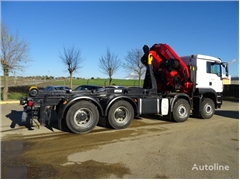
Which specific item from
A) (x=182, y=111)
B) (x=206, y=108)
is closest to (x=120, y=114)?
(x=182, y=111)

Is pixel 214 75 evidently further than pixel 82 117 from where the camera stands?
Yes

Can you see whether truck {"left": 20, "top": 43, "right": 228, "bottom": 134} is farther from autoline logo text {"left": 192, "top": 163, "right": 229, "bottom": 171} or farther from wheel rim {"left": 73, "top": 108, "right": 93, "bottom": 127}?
autoline logo text {"left": 192, "top": 163, "right": 229, "bottom": 171}

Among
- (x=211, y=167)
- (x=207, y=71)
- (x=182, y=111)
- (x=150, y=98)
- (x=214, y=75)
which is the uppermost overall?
(x=207, y=71)

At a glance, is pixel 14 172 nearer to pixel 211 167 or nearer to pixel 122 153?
pixel 122 153

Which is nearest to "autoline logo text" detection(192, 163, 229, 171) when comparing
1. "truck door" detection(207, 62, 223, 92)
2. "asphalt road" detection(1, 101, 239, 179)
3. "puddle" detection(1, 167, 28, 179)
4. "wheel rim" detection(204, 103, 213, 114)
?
"asphalt road" detection(1, 101, 239, 179)

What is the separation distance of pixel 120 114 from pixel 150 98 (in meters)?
1.64

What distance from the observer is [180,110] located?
10.0 m

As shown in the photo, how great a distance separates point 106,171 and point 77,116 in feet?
11.3

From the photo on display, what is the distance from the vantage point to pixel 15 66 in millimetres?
19266

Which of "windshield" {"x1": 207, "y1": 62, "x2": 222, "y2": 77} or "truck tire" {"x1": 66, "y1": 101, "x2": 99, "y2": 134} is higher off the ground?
"windshield" {"x1": 207, "y1": 62, "x2": 222, "y2": 77}

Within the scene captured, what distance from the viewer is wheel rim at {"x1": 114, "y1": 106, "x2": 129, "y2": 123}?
8.30 m

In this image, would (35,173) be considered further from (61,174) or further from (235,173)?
(235,173)

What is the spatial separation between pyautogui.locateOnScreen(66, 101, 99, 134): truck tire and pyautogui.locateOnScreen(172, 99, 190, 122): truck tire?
375 cm

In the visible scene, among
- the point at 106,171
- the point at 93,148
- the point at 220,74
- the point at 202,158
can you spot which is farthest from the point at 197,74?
the point at 106,171
